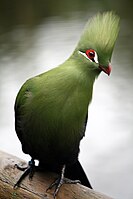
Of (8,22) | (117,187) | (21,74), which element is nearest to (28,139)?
(117,187)

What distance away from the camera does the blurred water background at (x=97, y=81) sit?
12.5 feet

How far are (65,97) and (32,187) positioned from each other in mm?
407

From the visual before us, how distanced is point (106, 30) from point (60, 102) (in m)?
0.29

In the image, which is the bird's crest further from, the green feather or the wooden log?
the wooden log

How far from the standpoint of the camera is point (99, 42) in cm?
154

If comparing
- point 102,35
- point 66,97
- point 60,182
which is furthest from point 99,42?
point 60,182

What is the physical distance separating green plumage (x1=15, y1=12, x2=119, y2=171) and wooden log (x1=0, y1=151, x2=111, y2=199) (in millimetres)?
129

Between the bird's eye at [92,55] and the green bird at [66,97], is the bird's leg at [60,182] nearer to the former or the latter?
the green bird at [66,97]

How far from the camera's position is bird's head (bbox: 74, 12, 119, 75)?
153 centimetres

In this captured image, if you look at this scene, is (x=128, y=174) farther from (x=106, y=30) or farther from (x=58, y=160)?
(x=106, y=30)

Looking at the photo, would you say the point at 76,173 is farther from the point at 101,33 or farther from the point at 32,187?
the point at 101,33

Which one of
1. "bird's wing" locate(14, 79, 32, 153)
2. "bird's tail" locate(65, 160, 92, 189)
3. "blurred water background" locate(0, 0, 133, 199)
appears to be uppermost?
"bird's wing" locate(14, 79, 32, 153)

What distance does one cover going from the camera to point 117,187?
11.8 ft

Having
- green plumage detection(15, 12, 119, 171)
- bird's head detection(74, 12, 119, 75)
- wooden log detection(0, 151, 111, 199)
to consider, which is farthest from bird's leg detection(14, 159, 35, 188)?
bird's head detection(74, 12, 119, 75)
